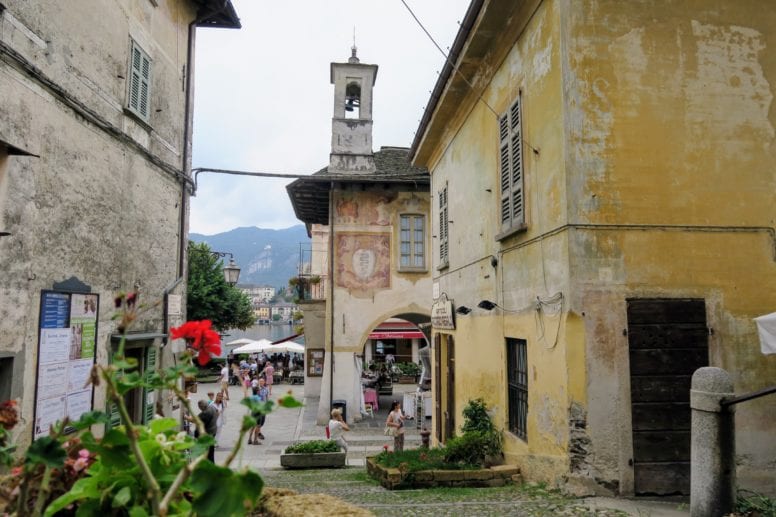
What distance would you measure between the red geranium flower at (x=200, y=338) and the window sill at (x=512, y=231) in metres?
5.99

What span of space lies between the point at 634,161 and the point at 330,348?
14.9 metres

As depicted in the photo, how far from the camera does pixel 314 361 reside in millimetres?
23828

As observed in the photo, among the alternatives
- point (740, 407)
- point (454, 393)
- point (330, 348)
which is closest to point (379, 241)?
point (330, 348)

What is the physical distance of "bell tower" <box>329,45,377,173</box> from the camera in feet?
70.6

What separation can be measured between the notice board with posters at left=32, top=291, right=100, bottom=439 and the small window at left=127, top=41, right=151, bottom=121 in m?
3.44

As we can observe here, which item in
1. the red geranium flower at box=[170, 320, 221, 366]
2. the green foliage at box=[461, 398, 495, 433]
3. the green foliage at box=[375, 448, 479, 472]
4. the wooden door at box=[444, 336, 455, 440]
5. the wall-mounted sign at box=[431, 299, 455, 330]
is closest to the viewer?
the red geranium flower at box=[170, 320, 221, 366]

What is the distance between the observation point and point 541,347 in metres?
7.14

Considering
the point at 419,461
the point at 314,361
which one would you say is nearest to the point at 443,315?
the point at 419,461

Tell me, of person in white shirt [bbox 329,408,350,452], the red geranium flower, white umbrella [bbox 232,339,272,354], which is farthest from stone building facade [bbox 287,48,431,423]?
the red geranium flower

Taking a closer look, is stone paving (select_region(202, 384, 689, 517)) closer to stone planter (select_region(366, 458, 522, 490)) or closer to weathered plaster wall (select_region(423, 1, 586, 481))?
stone planter (select_region(366, 458, 522, 490))

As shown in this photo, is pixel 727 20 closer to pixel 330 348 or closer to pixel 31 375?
pixel 31 375

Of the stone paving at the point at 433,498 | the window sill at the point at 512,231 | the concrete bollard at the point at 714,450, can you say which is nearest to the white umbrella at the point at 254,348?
the stone paving at the point at 433,498

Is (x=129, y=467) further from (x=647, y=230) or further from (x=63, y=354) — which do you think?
(x=63, y=354)

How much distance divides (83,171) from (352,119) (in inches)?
584
